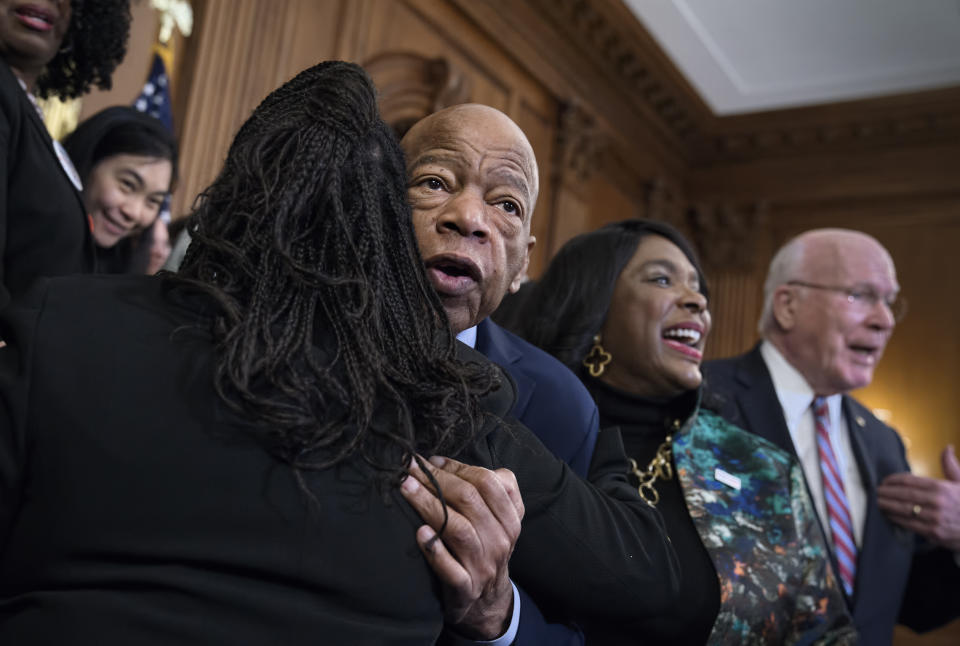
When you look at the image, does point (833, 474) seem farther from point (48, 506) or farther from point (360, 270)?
point (48, 506)

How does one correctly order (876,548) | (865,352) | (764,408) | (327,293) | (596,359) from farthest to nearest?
1. (865,352)
2. (764,408)
3. (876,548)
4. (596,359)
5. (327,293)

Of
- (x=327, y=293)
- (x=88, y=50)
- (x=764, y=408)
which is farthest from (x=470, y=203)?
(x=764, y=408)

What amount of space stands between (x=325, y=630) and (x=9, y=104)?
1.39 metres

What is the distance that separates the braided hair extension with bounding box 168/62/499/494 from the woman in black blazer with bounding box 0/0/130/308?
2.74 feet

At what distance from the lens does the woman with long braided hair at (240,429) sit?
2.96 feet

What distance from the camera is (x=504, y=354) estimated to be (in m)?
1.70

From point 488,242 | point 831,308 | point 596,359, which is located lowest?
point 596,359

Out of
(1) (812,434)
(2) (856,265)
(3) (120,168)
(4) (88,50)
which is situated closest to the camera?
(4) (88,50)

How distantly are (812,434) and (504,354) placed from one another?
1.90 metres

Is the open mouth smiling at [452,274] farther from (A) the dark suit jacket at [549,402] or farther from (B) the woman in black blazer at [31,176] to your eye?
(B) the woman in black blazer at [31,176]

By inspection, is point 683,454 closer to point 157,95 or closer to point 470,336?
point 470,336

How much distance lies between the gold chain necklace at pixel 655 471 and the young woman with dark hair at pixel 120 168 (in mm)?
1612

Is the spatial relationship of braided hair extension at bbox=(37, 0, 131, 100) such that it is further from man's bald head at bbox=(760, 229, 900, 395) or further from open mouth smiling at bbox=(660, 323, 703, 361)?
man's bald head at bbox=(760, 229, 900, 395)

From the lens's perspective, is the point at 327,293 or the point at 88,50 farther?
the point at 88,50
